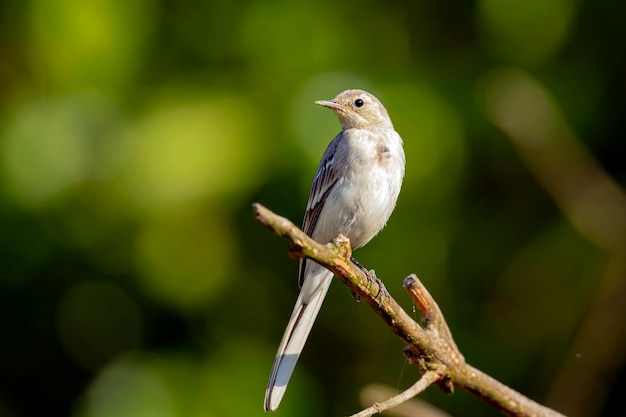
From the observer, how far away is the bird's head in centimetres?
356

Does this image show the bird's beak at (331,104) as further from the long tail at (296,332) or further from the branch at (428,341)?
the branch at (428,341)

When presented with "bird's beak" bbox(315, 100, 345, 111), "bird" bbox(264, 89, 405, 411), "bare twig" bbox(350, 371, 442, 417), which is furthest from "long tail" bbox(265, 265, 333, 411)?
"bare twig" bbox(350, 371, 442, 417)

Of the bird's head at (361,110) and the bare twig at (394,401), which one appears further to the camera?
the bird's head at (361,110)

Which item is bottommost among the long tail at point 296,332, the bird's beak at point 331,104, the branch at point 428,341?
the long tail at point 296,332

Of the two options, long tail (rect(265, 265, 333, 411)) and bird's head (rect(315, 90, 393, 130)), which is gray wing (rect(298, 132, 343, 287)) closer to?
long tail (rect(265, 265, 333, 411))

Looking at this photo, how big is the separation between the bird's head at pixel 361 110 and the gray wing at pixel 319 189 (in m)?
0.18

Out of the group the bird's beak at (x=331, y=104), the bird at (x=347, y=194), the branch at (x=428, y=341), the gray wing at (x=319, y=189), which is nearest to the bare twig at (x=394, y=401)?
the branch at (x=428, y=341)

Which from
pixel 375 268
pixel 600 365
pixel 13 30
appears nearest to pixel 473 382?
pixel 375 268

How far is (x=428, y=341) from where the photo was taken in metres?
2.25

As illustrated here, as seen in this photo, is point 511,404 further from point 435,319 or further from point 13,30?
point 13,30

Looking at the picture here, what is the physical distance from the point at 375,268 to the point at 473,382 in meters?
1.36

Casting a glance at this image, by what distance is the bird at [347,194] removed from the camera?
128 inches

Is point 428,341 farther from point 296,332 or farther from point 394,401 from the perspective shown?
point 296,332

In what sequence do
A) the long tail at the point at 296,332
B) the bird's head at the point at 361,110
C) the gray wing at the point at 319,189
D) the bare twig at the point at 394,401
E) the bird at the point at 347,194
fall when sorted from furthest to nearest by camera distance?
1. the bird's head at the point at 361,110
2. the gray wing at the point at 319,189
3. the bird at the point at 347,194
4. the long tail at the point at 296,332
5. the bare twig at the point at 394,401
